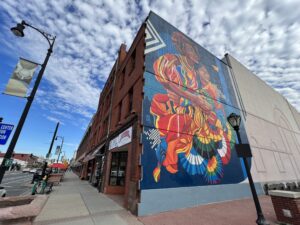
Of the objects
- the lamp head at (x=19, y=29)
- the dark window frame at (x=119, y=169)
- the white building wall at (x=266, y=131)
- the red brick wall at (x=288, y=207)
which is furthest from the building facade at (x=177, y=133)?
the lamp head at (x=19, y=29)

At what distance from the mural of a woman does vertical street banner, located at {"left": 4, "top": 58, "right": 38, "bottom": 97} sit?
217 inches

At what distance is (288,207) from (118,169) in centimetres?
1025

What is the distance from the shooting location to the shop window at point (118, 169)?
486 inches

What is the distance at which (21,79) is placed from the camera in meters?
5.58

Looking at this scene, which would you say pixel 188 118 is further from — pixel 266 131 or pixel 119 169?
pixel 266 131

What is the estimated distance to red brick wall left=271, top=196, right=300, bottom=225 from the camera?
17.0 ft

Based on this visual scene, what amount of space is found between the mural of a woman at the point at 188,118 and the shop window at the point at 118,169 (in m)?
5.13

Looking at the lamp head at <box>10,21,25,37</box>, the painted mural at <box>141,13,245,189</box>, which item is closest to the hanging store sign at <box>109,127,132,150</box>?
the painted mural at <box>141,13,245,189</box>

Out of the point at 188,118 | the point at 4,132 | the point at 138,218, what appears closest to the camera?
the point at 4,132

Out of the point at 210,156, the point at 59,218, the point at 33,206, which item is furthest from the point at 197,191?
the point at 33,206

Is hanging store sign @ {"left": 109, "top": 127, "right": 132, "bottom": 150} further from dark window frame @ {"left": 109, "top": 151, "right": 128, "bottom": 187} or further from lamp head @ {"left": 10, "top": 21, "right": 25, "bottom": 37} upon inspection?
lamp head @ {"left": 10, "top": 21, "right": 25, "bottom": 37}

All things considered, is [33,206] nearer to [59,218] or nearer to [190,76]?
[59,218]

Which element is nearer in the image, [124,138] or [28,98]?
[28,98]

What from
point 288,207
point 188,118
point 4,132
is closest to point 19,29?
point 4,132
